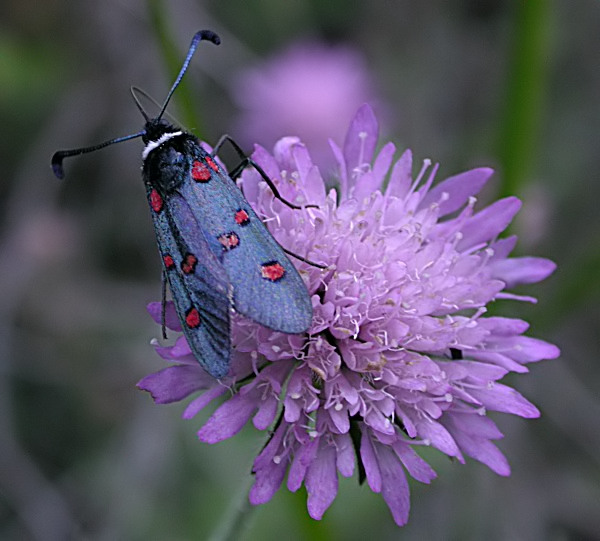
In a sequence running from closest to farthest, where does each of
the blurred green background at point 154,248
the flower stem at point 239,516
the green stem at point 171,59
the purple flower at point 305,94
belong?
the flower stem at point 239,516, the green stem at point 171,59, the blurred green background at point 154,248, the purple flower at point 305,94

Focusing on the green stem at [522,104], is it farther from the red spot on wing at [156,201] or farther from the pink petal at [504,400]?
the red spot on wing at [156,201]

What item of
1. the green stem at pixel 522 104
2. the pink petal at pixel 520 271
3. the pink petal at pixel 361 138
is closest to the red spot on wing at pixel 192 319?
the pink petal at pixel 361 138

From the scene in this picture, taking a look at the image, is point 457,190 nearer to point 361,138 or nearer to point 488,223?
point 488,223

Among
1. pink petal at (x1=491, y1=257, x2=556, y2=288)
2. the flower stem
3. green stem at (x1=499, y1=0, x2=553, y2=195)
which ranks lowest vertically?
the flower stem

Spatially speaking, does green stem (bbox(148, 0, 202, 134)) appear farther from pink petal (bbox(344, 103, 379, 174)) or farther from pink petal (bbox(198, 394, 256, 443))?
pink petal (bbox(198, 394, 256, 443))

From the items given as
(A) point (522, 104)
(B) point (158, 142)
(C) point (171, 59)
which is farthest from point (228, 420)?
(A) point (522, 104)

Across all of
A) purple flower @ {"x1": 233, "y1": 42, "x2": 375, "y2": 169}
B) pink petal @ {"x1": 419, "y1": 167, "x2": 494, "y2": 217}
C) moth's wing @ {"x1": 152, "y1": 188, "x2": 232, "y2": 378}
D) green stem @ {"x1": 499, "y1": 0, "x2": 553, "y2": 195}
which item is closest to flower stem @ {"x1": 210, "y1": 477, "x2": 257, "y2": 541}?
moth's wing @ {"x1": 152, "y1": 188, "x2": 232, "y2": 378}
